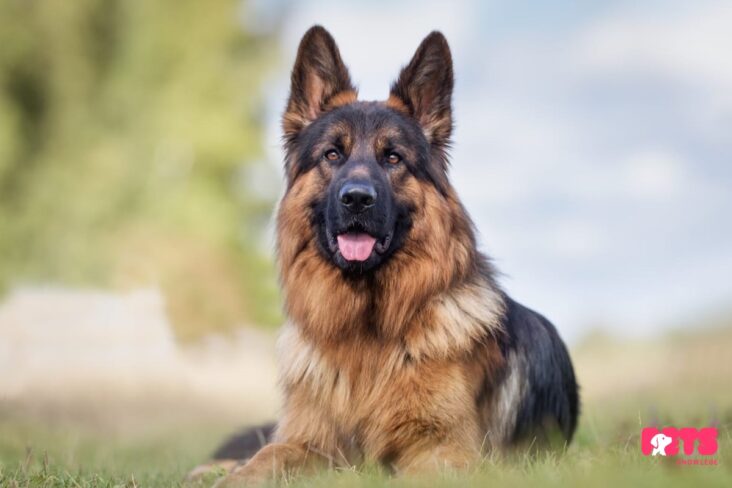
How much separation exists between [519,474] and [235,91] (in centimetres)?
2162

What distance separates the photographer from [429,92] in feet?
19.3

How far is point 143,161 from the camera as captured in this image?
2370cm

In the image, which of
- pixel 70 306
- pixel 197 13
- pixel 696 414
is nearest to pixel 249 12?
pixel 197 13

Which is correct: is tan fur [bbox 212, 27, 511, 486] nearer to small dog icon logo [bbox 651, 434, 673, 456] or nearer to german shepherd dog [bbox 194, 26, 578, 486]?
german shepherd dog [bbox 194, 26, 578, 486]

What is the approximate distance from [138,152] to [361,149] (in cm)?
1910

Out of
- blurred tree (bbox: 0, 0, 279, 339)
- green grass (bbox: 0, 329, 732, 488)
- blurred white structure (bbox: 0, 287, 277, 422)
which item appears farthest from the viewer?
blurred tree (bbox: 0, 0, 279, 339)

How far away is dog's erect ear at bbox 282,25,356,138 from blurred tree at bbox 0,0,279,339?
1625 cm

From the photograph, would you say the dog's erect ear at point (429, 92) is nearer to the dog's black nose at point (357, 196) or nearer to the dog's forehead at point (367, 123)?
the dog's forehead at point (367, 123)

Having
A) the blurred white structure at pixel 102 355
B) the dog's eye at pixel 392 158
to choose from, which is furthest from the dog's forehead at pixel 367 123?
the blurred white structure at pixel 102 355

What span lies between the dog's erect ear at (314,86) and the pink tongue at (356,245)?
3.34ft

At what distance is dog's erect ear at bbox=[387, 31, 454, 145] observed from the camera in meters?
5.80

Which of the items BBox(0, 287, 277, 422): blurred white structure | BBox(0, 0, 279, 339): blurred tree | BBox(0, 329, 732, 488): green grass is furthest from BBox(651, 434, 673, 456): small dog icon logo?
BBox(0, 0, 279, 339): blurred tree

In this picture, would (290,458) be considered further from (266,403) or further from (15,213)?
(15,213)

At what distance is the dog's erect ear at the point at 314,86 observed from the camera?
5.93m
